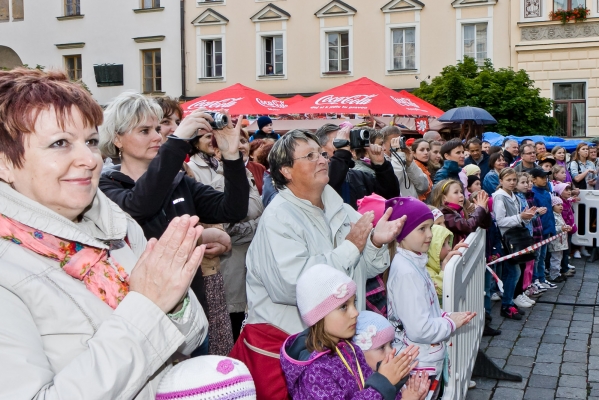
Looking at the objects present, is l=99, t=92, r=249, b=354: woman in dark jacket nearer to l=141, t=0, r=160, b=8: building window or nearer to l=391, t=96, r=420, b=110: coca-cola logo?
l=391, t=96, r=420, b=110: coca-cola logo

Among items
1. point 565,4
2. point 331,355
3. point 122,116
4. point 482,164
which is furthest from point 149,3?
point 331,355

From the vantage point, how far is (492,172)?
9.27 meters

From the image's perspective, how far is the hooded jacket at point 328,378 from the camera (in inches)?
101

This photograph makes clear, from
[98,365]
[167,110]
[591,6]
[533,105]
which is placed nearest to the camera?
[98,365]

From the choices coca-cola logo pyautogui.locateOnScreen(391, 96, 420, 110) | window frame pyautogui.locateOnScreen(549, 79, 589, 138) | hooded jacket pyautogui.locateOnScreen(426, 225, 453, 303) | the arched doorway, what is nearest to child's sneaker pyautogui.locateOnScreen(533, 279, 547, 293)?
hooded jacket pyautogui.locateOnScreen(426, 225, 453, 303)

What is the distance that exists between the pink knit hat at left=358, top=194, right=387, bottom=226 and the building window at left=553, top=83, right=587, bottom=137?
839 inches

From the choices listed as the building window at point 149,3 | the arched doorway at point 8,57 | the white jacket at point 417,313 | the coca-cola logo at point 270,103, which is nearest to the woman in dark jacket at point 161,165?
the white jacket at point 417,313

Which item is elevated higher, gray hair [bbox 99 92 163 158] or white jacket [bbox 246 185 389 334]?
gray hair [bbox 99 92 163 158]

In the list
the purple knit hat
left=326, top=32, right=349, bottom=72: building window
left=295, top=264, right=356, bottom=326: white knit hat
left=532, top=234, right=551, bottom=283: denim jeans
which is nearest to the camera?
left=295, top=264, right=356, bottom=326: white knit hat

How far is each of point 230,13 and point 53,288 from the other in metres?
27.2

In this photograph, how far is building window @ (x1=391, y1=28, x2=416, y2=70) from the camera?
25.5 metres

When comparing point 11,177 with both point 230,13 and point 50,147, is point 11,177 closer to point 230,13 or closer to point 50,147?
point 50,147

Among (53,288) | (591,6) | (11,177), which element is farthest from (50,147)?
(591,6)

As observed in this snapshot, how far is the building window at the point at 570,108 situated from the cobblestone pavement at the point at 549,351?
16317mm
